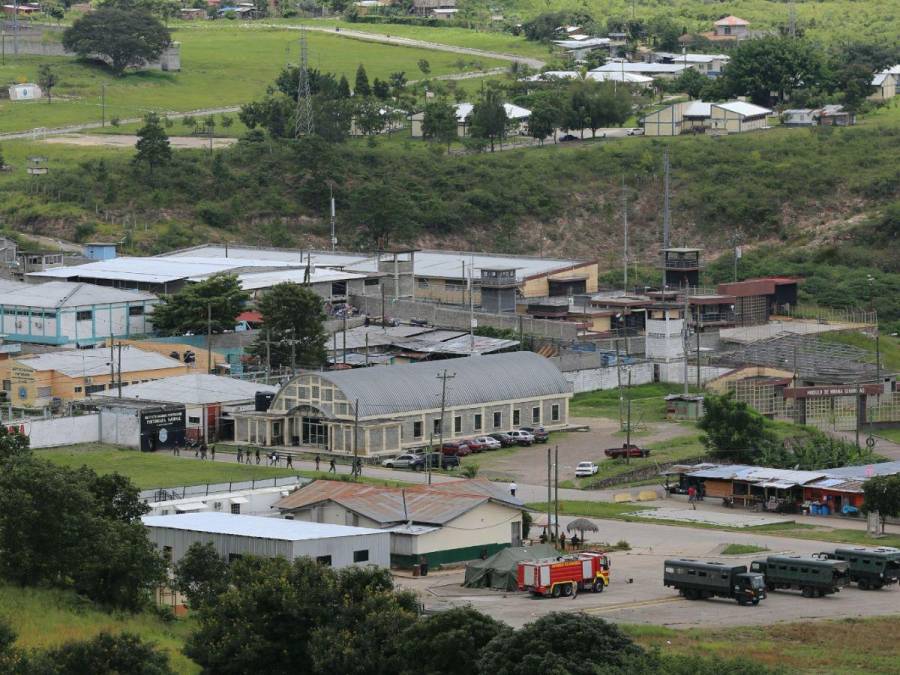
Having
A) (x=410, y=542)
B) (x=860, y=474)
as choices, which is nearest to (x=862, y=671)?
(x=410, y=542)

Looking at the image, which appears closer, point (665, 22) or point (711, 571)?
point (711, 571)

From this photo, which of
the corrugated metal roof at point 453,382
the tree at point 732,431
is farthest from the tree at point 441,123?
the tree at point 732,431

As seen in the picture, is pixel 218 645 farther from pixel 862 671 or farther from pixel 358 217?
pixel 358 217

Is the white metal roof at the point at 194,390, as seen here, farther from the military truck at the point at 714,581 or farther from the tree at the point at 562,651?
the tree at the point at 562,651

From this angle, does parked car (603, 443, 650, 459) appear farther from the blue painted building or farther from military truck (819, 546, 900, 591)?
the blue painted building

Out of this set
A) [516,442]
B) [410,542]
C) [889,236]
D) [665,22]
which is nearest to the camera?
[410,542]

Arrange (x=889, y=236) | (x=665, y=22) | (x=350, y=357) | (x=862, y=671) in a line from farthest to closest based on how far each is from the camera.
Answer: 1. (x=665, y=22)
2. (x=889, y=236)
3. (x=350, y=357)
4. (x=862, y=671)

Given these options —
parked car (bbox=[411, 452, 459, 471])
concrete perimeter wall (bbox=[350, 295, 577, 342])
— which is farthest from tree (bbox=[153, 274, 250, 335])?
parked car (bbox=[411, 452, 459, 471])
